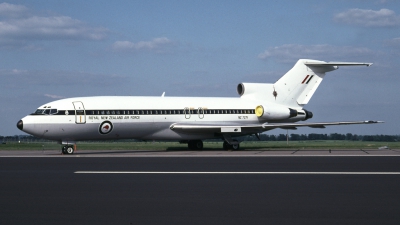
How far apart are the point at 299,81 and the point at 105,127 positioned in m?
15.7

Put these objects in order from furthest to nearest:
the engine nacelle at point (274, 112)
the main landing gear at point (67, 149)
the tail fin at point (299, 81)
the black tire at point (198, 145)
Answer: the tail fin at point (299, 81)
the engine nacelle at point (274, 112)
the black tire at point (198, 145)
the main landing gear at point (67, 149)

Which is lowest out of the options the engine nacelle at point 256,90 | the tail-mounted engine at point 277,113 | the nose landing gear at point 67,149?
the nose landing gear at point 67,149

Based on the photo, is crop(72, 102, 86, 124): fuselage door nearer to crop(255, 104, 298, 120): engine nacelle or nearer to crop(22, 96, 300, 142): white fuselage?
crop(22, 96, 300, 142): white fuselage

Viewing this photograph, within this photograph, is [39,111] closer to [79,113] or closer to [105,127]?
[79,113]

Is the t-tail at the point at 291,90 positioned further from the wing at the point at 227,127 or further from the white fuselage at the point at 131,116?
the wing at the point at 227,127

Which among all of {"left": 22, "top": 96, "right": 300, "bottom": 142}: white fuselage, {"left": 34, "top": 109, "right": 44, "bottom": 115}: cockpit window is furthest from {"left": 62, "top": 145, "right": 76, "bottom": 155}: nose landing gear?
{"left": 34, "top": 109, "right": 44, "bottom": 115}: cockpit window

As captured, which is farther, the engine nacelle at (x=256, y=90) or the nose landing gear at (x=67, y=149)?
the engine nacelle at (x=256, y=90)

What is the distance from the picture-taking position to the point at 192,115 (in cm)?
3603

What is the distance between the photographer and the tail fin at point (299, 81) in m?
39.6

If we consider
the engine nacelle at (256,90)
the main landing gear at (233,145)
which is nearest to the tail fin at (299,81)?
the engine nacelle at (256,90)
